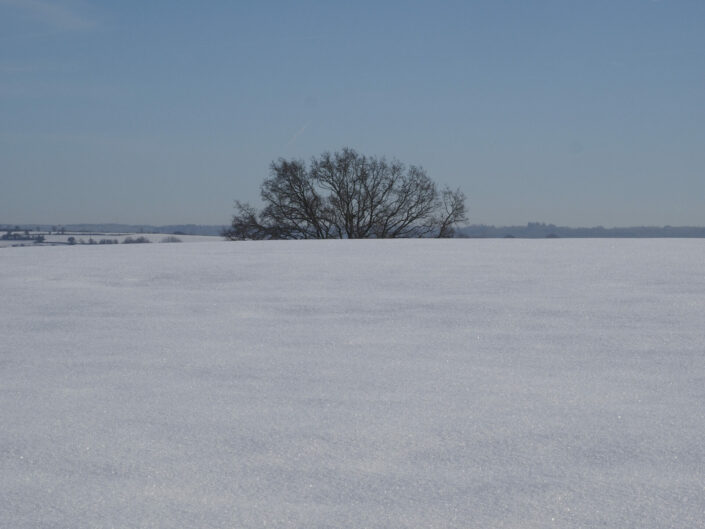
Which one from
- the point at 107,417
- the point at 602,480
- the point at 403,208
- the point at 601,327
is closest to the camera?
the point at 602,480

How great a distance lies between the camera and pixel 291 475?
183 cm

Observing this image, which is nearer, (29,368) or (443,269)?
(29,368)

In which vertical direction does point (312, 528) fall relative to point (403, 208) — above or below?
below

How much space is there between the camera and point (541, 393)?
2.60 m

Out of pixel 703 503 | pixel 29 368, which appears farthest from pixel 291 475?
pixel 29 368

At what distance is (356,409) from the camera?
240 cm

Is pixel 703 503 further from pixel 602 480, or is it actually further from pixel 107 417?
pixel 107 417

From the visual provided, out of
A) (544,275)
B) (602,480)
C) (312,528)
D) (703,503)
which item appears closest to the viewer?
(312,528)

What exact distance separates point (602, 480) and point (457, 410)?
0.67 meters

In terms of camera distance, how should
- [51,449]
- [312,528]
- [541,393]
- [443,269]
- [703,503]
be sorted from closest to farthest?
[312,528]
[703,503]
[51,449]
[541,393]
[443,269]

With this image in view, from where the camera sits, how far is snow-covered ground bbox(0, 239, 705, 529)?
5.48ft

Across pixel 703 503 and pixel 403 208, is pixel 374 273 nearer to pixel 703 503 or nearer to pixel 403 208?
pixel 703 503

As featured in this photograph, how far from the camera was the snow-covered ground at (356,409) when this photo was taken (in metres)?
1.67

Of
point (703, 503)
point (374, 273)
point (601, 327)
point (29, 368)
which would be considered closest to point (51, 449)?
point (29, 368)
